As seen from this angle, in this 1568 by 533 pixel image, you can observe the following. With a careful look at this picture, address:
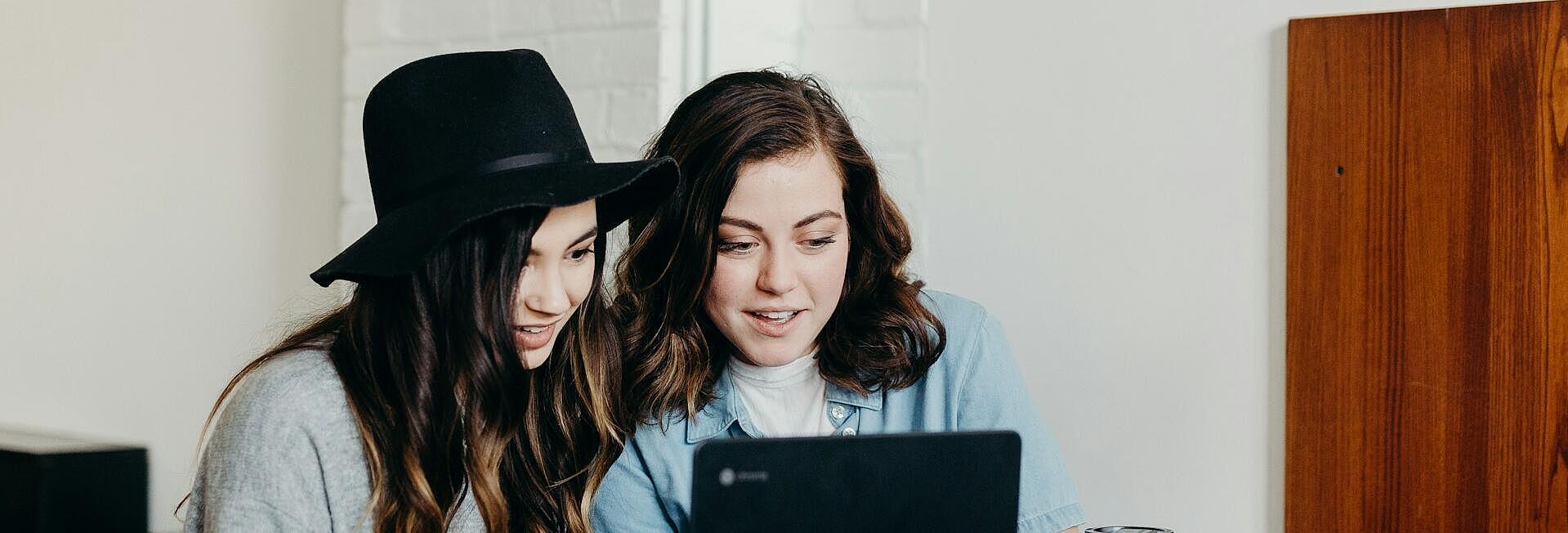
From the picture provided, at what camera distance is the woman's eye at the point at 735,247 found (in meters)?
1.39

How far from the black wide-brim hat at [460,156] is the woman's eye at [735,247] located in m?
0.23

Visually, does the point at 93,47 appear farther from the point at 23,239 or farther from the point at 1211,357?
the point at 1211,357

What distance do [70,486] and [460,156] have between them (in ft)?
5.20

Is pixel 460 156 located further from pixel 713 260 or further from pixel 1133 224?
pixel 1133 224

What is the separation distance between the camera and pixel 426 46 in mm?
1941

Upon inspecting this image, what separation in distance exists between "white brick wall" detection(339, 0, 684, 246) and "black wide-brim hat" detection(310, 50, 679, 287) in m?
0.60

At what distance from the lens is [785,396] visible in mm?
1520

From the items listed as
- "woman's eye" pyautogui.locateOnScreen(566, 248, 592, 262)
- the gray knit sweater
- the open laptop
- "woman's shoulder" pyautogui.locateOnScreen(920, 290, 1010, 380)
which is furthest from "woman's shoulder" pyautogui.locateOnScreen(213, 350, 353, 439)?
"woman's shoulder" pyautogui.locateOnScreen(920, 290, 1010, 380)

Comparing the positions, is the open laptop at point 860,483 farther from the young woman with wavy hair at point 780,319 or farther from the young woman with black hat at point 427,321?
the young woman with wavy hair at point 780,319

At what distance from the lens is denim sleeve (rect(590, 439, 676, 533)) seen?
1.44 metres

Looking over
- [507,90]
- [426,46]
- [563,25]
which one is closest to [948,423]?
[507,90]

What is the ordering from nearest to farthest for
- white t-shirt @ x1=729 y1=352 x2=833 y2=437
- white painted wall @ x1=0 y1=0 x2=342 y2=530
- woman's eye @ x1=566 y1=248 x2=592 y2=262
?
woman's eye @ x1=566 y1=248 x2=592 y2=262 → white t-shirt @ x1=729 y1=352 x2=833 y2=437 → white painted wall @ x1=0 y1=0 x2=342 y2=530

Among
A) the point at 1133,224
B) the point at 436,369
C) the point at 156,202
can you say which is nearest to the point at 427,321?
the point at 436,369

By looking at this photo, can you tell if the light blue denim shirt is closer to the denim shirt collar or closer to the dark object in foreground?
the denim shirt collar
